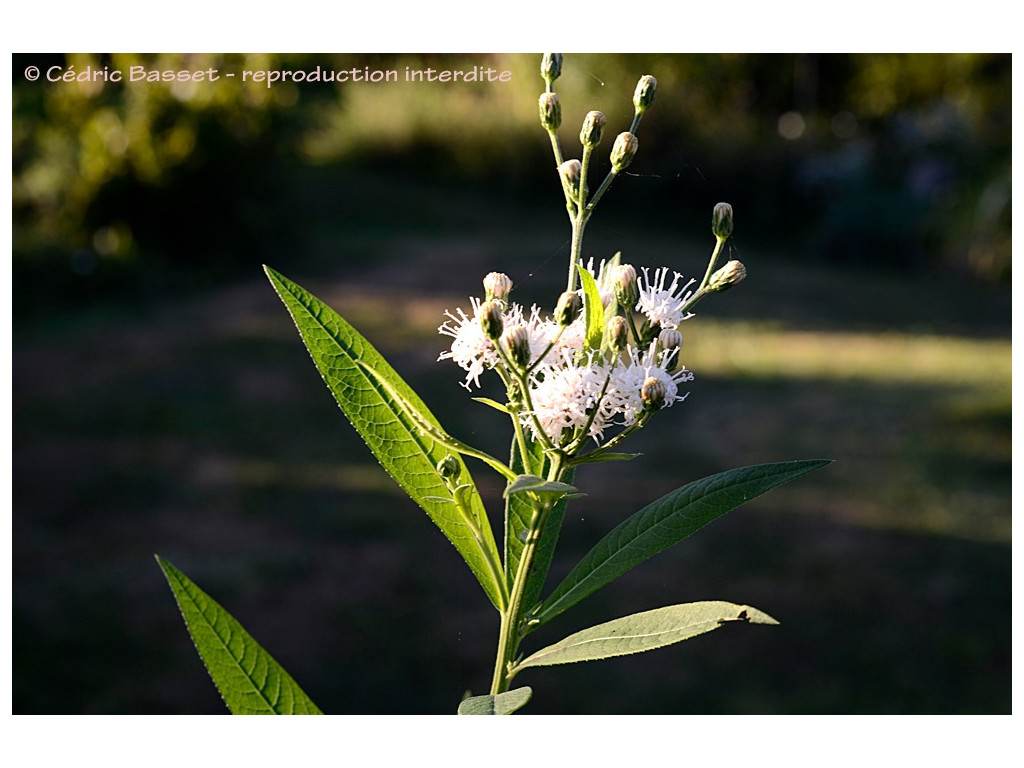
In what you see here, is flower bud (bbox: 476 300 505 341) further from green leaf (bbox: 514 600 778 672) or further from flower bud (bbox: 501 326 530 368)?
green leaf (bbox: 514 600 778 672)

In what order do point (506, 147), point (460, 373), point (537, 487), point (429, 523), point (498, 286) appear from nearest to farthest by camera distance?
point (537, 487) → point (498, 286) → point (429, 523) → point (460, 373) → point (506, 147)

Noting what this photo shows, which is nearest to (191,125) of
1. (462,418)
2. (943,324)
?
(462,418)

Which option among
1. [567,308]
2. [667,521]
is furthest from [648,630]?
[567,308]

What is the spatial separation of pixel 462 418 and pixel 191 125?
1858 mm

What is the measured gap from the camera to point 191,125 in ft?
16.0

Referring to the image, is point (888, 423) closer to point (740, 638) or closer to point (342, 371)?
point (740, 638)

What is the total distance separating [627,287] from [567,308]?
0.06 m

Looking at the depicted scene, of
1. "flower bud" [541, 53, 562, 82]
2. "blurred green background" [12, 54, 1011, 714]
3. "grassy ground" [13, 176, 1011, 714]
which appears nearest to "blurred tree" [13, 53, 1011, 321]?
"blurred green background" [12, 54, 1011, 714]

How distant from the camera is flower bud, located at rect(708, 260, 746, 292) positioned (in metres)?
0.61

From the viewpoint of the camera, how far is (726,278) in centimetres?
62

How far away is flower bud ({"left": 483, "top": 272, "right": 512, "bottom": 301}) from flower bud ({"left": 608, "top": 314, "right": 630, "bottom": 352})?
0.06 meters

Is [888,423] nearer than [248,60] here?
Yes

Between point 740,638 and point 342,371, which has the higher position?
point 342,371

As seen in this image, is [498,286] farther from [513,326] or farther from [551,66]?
[551,66]
